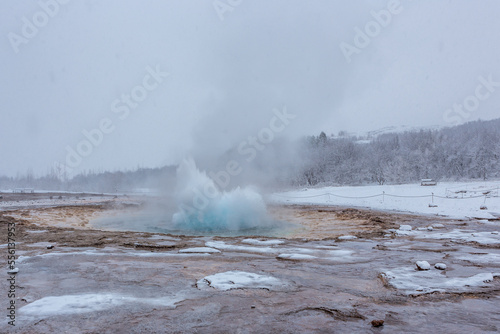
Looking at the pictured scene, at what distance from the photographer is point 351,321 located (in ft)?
11.9

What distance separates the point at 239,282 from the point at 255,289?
435mm

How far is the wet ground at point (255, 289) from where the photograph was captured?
355cm

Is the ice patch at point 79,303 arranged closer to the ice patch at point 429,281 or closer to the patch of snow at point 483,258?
the ice patch at point 429,281

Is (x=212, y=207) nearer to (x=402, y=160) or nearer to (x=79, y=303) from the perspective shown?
(x=79, y=303)

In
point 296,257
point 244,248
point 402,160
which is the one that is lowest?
point 244,248

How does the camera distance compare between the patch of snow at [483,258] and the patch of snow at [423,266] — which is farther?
the patch of snow at [483,258]

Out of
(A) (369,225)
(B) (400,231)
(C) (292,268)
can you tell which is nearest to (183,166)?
(A) (369,225)

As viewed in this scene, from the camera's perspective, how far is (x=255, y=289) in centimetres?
483

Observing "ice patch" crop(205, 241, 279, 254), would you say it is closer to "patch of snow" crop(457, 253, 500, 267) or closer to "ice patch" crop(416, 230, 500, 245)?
"patch of snow" crop(457, 253, 500, 267)

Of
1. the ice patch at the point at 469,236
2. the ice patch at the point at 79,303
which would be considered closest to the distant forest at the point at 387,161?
the ice patch at the point at 469,236

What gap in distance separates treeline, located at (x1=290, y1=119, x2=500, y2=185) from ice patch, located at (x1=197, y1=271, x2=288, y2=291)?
54.1m

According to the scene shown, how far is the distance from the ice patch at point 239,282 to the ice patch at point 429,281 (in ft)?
6.47

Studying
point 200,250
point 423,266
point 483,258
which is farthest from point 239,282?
point 483,258

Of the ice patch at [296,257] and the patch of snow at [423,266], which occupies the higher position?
the patch of snow at [423,266]
